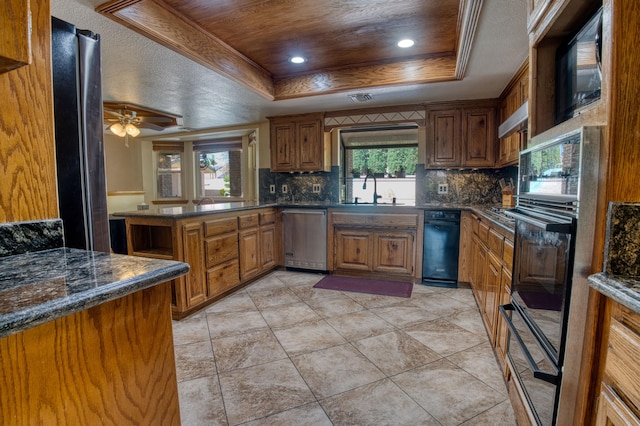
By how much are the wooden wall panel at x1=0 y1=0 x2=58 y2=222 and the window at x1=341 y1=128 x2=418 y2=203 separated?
12.0 feet

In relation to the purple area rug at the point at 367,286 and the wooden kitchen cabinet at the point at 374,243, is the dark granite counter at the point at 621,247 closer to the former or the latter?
the purple area rug at the point at 367,286

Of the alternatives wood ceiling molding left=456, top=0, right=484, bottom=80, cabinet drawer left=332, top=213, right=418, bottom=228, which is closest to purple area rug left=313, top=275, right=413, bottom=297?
cabinet drawer left=332, top=213, right=418, bottom=228

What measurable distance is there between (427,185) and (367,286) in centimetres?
155

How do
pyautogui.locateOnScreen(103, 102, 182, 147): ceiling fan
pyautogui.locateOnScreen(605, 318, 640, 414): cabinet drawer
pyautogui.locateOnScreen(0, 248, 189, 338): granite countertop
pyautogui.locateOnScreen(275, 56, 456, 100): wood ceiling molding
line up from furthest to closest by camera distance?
pyautogui.locateOnScreen(103, 102, 182, 147): ceiling fan → pyautogui.locateOnScreen(275, 56, 456, 100): wood ceiling molding → pyautogui.locateOnScreen(605, 318, 640, 414): cabinet drawer → pyautogui.locateOnScreen(0, 248, 189, 338): granite countertop

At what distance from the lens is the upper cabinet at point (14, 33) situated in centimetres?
74

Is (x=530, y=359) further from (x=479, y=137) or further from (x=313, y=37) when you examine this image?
(x=479, y=137)

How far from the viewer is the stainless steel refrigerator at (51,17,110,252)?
129cm

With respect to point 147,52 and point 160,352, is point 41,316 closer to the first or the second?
point 160,352

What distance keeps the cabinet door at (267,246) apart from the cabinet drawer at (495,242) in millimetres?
2495

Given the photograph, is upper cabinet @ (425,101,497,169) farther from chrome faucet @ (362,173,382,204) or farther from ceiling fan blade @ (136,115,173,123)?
ceiling fan blade @ (136,115,173,123)

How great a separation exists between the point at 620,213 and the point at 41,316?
1350mm

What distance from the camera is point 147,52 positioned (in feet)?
7.82

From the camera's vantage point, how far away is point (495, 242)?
7.00ft

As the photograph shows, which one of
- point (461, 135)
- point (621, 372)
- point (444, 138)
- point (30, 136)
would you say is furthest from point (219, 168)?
point (621, 372)
